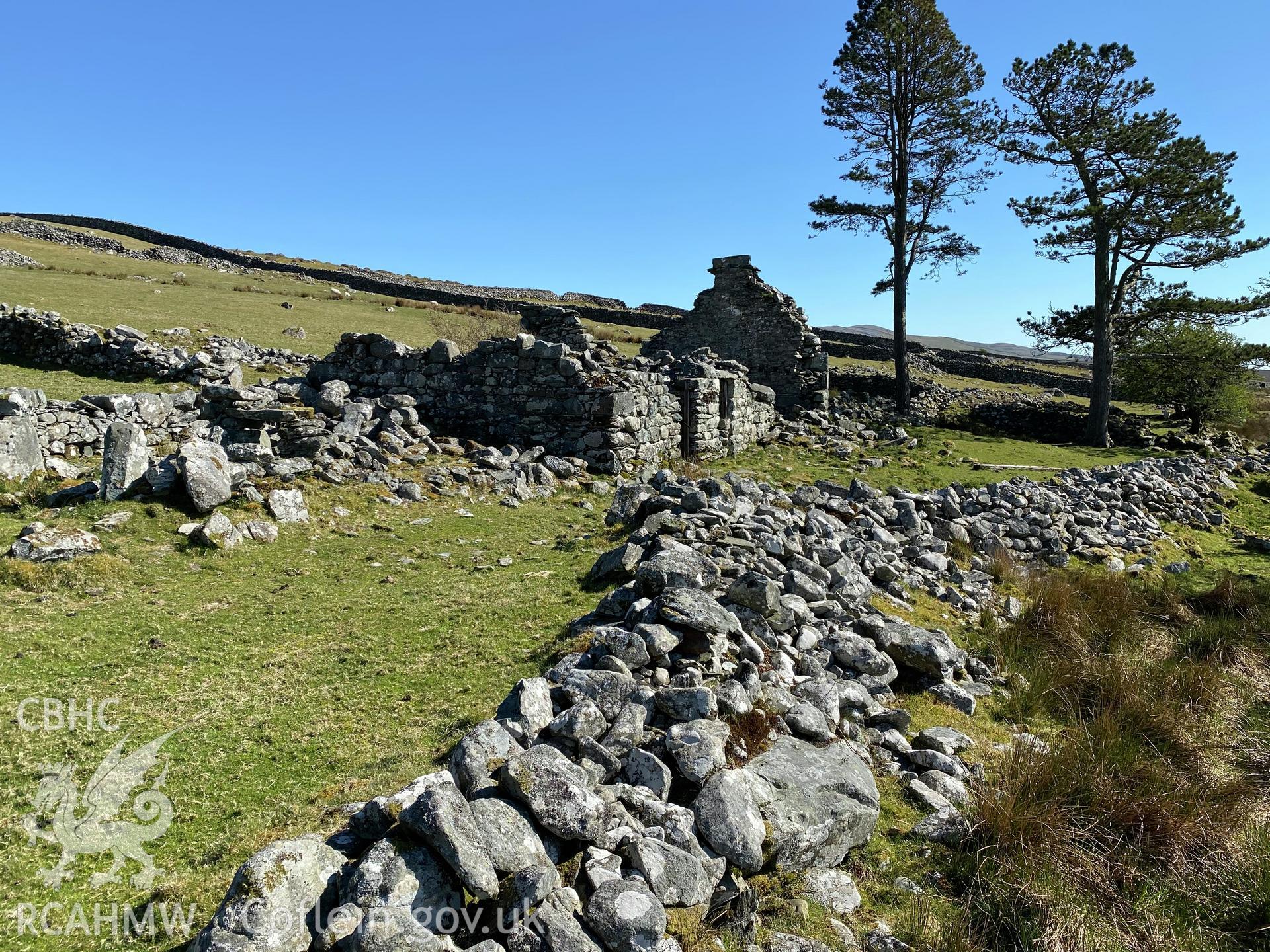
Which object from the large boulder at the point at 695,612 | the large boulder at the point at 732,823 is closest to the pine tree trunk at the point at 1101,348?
the large boulder at the point at 695,612

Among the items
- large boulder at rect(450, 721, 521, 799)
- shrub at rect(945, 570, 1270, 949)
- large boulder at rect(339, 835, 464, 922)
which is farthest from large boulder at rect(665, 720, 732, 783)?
large boulder at rect(339, 835, 464, 922)

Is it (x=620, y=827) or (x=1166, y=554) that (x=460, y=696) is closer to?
(x=620, y=827)

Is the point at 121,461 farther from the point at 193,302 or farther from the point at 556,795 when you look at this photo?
the point at 193,302

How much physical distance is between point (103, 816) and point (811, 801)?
368 centimetres

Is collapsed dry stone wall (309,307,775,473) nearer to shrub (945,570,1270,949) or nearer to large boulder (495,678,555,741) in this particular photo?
shrub (945,570,1270,949)

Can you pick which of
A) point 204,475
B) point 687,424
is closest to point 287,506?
point 204,475

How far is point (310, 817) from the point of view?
3451 mm

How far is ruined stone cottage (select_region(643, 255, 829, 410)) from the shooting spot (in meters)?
22.3

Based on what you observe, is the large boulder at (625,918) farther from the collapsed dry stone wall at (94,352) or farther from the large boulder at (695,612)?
the collapsed dry stone wall at (94,352)

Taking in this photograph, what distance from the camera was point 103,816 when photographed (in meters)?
3.45

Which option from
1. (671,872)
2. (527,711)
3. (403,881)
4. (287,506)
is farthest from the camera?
(287,506)

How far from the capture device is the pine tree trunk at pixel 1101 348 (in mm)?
22625

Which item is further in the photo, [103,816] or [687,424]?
[687,424]

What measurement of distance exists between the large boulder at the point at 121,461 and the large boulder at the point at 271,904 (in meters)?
7.37
